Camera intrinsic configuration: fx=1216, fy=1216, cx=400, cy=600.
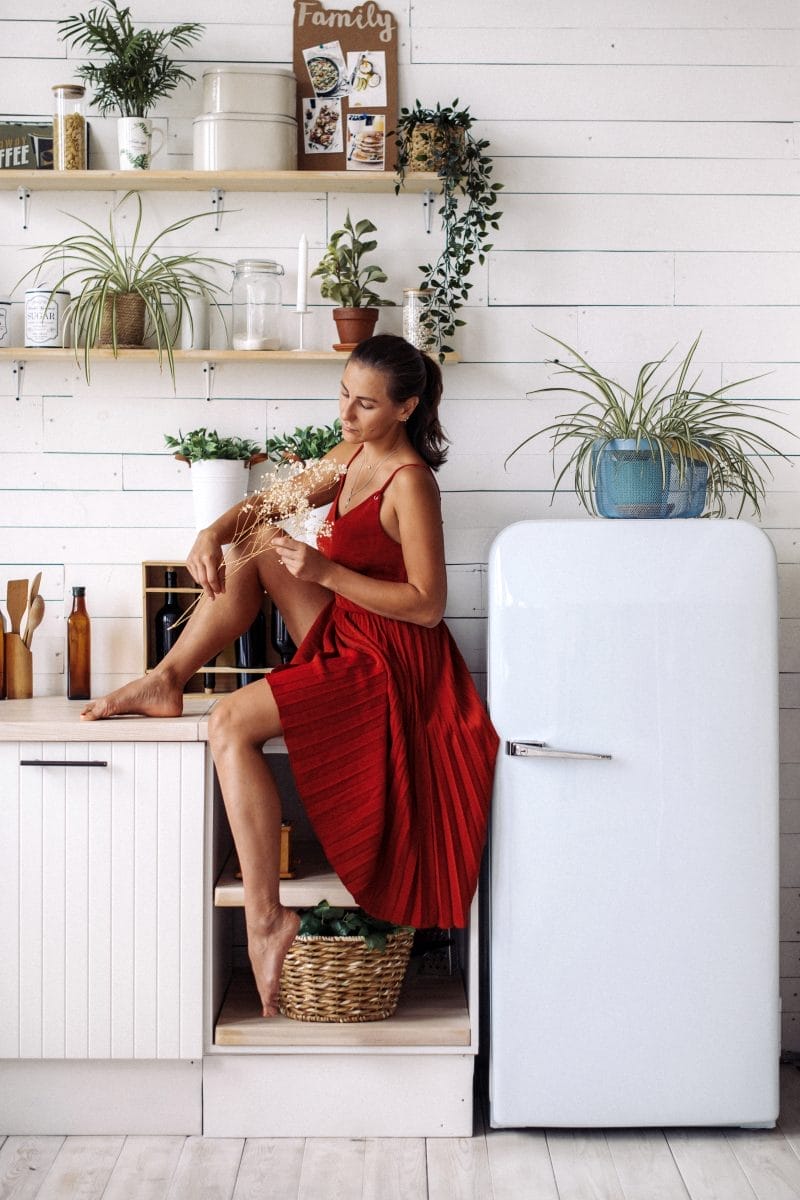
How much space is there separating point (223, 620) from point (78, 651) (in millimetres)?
442

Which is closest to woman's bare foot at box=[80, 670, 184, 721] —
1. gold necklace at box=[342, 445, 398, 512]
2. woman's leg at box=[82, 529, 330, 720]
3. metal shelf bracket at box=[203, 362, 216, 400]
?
woman's leg at box=[82, 529, 330, 720]

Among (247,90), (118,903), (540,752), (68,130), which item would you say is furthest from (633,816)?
(68,130)

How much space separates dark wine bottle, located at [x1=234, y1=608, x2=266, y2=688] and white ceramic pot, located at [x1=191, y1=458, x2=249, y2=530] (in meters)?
0.25

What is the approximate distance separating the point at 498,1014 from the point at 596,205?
183 cm

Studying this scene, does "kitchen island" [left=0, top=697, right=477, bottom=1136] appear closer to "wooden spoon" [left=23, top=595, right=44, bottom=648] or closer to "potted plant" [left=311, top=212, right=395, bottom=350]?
"wooden spoon" [left=23, top=595, right=44, bottom=648]

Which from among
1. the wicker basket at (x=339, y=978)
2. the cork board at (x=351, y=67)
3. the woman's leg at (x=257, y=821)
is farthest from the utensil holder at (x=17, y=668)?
the cork board at (x=351, y=67)

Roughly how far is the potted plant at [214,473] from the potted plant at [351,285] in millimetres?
336

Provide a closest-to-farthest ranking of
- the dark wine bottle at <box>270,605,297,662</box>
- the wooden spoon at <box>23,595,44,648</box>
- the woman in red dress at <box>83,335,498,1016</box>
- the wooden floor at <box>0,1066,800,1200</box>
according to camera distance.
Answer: the wooden floor at <box>0,1066,800,1200</box>, the woman in red dress at <box>83,335,498,1016</box>, the dark wine bottle at <box>270,605,297,662</box>, the wooden spoon at <box>23,595,44,648</box>

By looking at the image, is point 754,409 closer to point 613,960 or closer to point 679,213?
point 679,213

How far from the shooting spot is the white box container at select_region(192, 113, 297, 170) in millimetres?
2713

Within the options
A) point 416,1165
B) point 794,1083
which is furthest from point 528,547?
point 794,1083

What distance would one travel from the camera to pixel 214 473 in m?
2.71

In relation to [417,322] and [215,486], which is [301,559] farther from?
[417,322]

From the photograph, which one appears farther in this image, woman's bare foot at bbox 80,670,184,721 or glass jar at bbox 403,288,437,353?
glass jar at bbox 403,288,437,353
